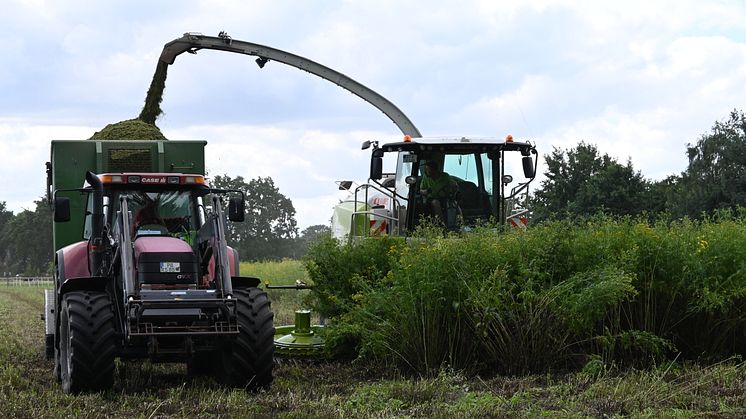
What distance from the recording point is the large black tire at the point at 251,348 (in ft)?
30.2

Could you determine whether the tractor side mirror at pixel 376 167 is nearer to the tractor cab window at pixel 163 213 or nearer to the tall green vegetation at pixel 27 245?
the tractor cab window at pixel 163 213

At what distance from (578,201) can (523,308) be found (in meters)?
42.0

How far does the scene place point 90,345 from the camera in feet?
29.3

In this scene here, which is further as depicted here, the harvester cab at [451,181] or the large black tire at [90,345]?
the harvester cab at [451,181]

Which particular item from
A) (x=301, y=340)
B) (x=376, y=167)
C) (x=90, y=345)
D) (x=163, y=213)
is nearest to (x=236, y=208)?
(x=163, y=213)

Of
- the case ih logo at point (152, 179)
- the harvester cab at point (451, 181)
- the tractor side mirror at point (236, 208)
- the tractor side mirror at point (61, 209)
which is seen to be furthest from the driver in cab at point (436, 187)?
the tractor side mirror at point (61, 209)

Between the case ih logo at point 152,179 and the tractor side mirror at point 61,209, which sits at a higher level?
the case ih logo at point 152,179

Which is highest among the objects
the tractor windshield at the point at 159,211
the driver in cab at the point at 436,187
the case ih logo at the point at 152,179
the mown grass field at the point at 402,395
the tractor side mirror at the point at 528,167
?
the tractor side mirror at the point at 528,167

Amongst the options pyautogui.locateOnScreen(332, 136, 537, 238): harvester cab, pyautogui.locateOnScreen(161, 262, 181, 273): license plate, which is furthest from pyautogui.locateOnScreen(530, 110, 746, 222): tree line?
pyautogui.locateOnScreen(161, 262, 181, 273): license plate

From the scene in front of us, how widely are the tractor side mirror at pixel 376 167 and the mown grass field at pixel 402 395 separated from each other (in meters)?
3.70

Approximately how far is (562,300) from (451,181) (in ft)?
16.4

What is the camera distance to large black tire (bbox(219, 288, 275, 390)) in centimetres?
921

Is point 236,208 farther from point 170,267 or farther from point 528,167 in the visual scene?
point 528,167

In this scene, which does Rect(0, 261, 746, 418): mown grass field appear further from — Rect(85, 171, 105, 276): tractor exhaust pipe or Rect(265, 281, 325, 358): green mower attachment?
Rect(85, 171, 105, 276): tractor exhaust pipe
